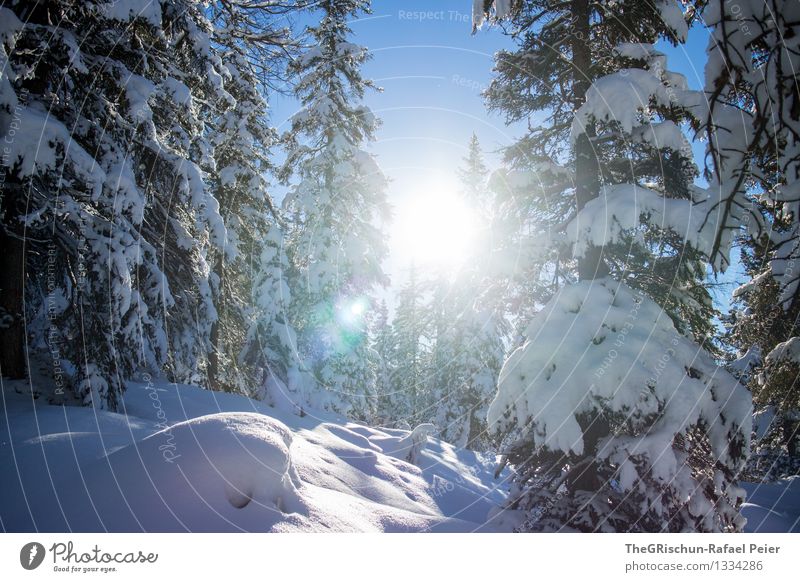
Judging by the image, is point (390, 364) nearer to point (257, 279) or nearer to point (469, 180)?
point (469, 180)

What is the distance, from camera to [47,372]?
6.13m

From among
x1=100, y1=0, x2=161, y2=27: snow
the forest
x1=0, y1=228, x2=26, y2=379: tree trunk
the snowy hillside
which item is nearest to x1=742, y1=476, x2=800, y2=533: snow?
the forest

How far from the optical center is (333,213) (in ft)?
54.5

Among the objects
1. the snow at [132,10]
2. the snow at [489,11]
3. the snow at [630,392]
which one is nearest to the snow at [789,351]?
the snow at [630,392]

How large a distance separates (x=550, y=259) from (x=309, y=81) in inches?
560

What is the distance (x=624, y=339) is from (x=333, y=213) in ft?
45.8

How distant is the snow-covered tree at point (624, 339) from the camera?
4.44 meters

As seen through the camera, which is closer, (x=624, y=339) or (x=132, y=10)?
(x=624, y=339)

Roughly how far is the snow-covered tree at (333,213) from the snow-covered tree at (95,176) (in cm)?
901

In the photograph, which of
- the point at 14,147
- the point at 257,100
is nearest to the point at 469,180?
the point at 257,100

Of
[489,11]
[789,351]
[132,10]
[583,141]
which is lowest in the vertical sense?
[789,351]

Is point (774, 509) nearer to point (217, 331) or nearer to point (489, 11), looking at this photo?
point (489, 11)

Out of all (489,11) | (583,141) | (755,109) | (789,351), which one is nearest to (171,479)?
(755,109)

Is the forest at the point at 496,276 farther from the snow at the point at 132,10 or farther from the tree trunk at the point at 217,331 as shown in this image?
the tree trunk at the point at 217,331
